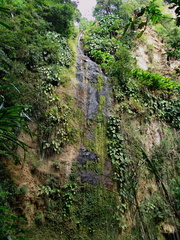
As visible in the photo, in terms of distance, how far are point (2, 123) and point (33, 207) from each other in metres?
3.40

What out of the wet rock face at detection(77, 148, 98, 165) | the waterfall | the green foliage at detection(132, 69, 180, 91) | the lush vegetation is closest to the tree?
the lush vegetation

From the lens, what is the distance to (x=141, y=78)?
8172 millimetres

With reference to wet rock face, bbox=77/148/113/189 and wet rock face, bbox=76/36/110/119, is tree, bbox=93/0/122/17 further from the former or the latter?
wet rock face, bbox=77/148/113/189

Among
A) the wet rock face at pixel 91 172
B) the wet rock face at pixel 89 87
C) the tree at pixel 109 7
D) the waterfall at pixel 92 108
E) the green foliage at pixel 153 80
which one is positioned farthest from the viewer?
the tree at pixel 109 7

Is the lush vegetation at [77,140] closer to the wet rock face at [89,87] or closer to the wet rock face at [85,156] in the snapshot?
the wet rock face at [85,156]

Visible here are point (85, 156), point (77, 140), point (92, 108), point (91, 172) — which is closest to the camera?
point (91, 172)

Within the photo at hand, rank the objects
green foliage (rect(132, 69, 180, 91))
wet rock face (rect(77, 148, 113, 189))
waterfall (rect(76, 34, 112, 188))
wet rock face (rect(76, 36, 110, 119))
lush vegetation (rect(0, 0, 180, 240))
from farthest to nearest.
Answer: green foliage (rect(132, 69, 180, 91)), wet rock face (rect(76, 36, 110, 119)), waterfall (rect(76, 34, 112, 188)), wet rock face (rect(77, 148, 113, 189)), lush vegetation (rect(0, 0, 180, 240))

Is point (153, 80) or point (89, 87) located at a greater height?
point (153, 80)

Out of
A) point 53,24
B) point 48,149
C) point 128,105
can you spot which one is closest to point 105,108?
point 128,105

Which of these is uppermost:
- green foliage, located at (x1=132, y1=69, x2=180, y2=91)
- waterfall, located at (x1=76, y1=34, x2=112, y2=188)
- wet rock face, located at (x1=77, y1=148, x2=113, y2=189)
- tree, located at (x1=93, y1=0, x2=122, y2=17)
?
tree, located at (x1=93, y1=0, x2=122, y2=17)

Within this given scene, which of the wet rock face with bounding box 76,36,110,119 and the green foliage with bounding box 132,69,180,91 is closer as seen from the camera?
the wet rock face with bounding box 76,36,110,119

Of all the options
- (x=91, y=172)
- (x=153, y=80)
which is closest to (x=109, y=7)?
(x=153, y=80)

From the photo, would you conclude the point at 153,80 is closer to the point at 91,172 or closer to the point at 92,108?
the point at 92,108

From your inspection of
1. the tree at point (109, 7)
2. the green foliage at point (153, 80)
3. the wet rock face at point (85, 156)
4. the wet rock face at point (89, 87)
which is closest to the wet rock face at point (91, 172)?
the wet rock face at point (85, 156)
